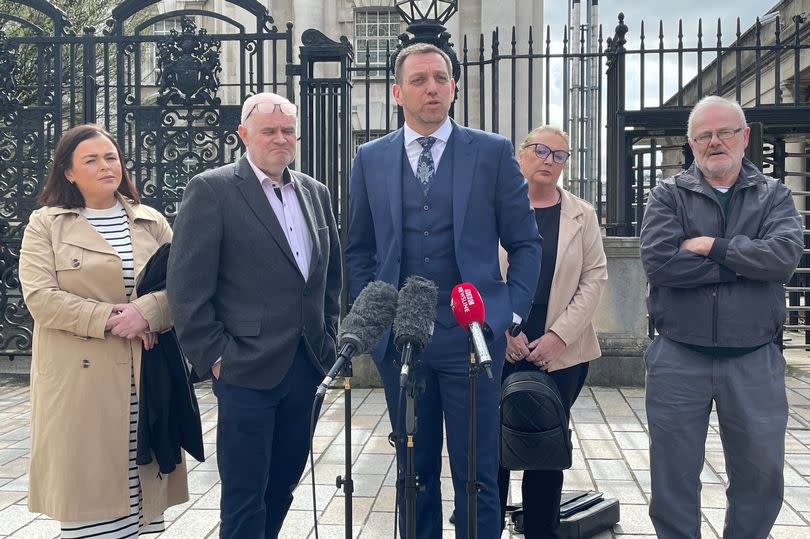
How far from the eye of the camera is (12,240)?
937 cm

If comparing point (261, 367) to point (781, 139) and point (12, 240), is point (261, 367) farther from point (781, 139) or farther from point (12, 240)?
point (781, 139)

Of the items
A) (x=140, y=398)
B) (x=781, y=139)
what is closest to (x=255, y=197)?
(x=140, y=398)

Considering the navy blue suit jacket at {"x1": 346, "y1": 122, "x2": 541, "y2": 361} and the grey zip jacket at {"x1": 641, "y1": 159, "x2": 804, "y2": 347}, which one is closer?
the navy blue suit jacket at {"x1": 346, "y1": 122, "x2": 541, "y2": 361}

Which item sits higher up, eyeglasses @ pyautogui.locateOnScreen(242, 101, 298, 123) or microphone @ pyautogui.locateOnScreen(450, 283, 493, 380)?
eyeglasses @ pyautogui.locateOnScreen(242, 101, 298, 123)

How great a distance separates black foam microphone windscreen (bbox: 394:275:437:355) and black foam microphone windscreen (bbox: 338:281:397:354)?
4 cm

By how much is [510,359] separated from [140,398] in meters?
1.71

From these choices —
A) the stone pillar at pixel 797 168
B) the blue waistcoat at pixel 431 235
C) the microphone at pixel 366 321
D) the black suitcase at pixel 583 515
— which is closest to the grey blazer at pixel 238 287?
the blue waistcoat at pixel 431 235

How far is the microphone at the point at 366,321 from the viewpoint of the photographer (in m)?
2.67

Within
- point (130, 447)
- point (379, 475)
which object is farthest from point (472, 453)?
point (379, 475)

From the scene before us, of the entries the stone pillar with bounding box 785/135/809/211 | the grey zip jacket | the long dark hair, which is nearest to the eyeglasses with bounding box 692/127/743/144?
the grey zip jacket

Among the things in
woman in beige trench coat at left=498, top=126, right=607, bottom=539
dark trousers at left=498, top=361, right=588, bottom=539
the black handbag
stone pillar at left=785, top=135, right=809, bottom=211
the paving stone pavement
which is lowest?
the paving stone pavement

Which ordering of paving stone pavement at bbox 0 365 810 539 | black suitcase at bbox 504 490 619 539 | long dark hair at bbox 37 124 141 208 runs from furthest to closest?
paving stone pavement at bbox 0 365 810 539, black suitcase at bbox 504 490 619 539, long dark hair at bbox 37 124 141 208

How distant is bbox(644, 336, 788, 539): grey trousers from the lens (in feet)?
11.9

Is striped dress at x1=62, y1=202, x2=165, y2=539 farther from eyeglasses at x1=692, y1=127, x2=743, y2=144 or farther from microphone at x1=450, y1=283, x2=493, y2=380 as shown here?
eyeglasses at x1=692, y1=127, x2=743, y2=144
